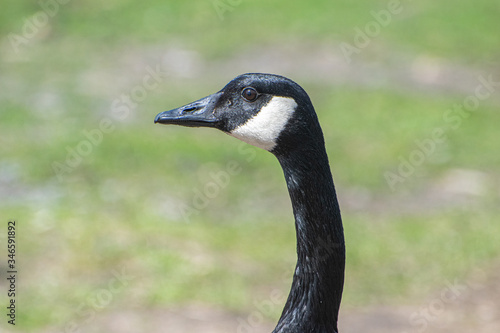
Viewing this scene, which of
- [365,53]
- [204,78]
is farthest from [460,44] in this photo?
→ [204,78]

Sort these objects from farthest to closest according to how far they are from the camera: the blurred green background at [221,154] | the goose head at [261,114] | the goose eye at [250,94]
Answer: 1. the blurred green background at [221,154]
2. the goose eye at [250,94]
3. the goose head at [261,114]

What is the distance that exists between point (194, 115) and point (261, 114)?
281 mm

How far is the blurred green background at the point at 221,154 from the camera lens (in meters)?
5.80

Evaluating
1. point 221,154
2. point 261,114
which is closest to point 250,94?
point 261,114

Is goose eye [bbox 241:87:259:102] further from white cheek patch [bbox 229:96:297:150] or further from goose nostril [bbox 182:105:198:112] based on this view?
goose nostril [bbox 182:105:198:112]

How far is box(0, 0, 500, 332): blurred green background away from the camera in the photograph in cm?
580

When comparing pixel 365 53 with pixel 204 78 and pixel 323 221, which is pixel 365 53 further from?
pixel 323 221

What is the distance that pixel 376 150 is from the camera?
8336 mm

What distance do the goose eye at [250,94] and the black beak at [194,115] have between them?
12cm

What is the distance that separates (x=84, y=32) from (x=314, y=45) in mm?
3254

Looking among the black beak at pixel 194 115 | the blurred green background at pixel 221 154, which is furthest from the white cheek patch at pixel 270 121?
the blurred green background at pixel 221 154

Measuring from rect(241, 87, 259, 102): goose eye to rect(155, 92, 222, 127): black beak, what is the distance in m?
0.12

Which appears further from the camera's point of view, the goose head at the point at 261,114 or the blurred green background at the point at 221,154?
the blurred green background at the point at 221,154

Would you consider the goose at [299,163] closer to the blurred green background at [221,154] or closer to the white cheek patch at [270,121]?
the white cheek patch at [270,121]
